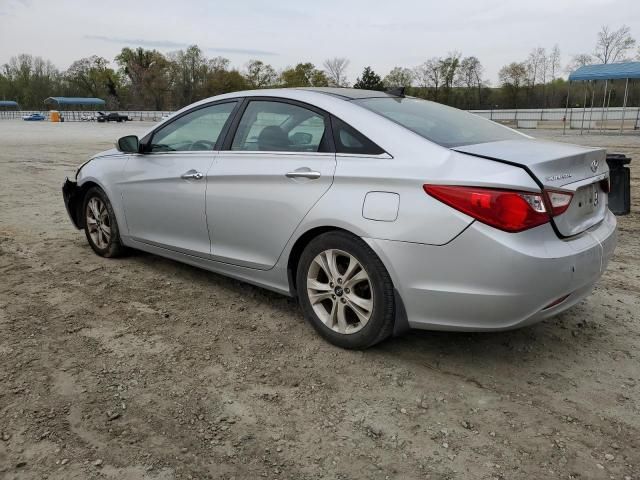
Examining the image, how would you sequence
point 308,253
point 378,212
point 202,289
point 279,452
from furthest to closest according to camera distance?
1. point 202,289
2. point 308,253
3. point 378,212
4. point 279,452

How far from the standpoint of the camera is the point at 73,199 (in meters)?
5.49

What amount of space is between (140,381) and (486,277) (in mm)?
1881

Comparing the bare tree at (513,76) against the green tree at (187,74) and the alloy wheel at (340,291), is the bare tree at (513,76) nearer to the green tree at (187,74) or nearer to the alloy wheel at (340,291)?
the green tree at (187,74)

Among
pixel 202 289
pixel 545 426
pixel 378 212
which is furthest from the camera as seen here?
pixel 202 289

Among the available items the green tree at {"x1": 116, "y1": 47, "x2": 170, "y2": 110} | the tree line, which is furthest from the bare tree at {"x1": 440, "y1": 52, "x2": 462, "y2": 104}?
the green tree at {"x1": 116, "y1": 47, "x2": 170, "y2": 110}

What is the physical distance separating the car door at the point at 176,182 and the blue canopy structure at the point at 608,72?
87.8 feet

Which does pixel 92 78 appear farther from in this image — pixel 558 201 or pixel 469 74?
pixel 558 201

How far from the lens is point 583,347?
3.39 meters

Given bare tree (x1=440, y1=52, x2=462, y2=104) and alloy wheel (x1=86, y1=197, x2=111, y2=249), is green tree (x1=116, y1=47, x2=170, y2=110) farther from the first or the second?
alloy wheel (x1=86, y1=197, x2=111, y2=249)

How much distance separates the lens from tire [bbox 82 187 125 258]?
505 cm

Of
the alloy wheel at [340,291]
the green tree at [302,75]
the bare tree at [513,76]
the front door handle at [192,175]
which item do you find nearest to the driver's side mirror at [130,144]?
the front door handle at [192,175]

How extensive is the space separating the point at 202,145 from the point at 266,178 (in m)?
0.88

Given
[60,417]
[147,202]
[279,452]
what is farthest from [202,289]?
[279,452]

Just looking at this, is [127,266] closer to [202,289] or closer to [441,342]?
[202,289]
